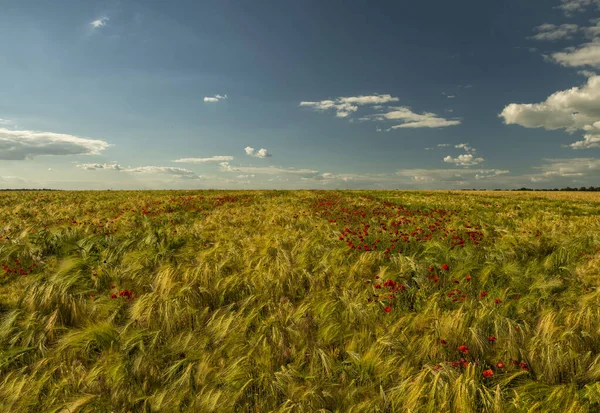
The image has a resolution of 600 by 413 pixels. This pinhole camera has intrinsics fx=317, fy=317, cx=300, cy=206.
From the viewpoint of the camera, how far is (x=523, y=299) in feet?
13.6

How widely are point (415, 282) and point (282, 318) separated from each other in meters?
2.33

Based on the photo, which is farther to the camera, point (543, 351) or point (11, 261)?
point (11, 261)

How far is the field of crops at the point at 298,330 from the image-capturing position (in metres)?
2.60

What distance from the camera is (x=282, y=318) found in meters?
3.78

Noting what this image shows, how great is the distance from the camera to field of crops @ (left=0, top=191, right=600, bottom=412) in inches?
103

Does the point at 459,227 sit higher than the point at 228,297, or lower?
higher

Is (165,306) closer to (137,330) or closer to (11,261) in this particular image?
(137,330)

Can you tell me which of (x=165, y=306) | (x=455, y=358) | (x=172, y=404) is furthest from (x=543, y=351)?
(x=165, y=306)

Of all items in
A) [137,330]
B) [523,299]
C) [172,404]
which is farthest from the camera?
[523,299]

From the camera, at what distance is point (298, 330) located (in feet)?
11.6

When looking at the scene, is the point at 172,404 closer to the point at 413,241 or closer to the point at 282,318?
the point at 282,318

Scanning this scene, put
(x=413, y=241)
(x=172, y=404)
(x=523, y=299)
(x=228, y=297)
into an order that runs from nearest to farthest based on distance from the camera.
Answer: (x=172, y=404) < (x=523, y=299) < (x=228, y=297) < (x=413, y=241)

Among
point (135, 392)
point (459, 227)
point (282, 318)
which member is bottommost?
point (135, 392)

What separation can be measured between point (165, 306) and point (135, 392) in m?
1.25
